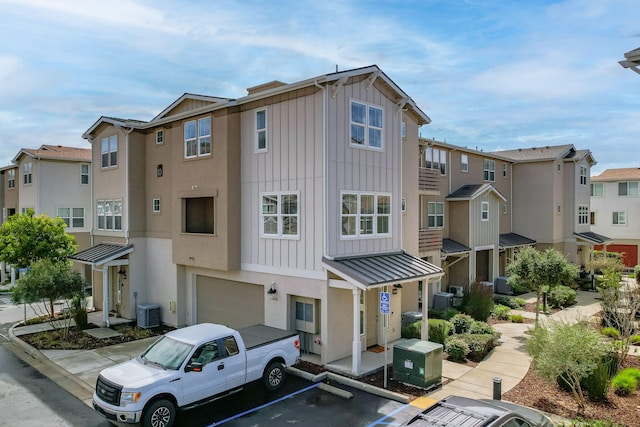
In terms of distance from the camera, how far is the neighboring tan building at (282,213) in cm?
1413

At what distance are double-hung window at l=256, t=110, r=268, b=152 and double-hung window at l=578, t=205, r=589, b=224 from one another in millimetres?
28370

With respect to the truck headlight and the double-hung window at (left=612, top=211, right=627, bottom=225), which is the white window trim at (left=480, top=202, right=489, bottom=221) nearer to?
the double-hung window at (left=612, top=211, right=627, bottom=225)

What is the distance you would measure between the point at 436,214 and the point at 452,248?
227cm

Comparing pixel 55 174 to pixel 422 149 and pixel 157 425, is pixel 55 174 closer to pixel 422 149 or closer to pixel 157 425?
pixel 422 149

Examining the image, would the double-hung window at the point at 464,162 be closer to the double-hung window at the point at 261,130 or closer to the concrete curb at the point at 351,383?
the double-hung window at the point at 261,130

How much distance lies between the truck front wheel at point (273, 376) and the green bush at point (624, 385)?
8894 mm

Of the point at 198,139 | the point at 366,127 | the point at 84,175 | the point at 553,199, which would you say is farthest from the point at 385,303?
the point at 84,175

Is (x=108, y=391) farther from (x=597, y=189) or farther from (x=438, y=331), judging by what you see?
(x=597, y=189)

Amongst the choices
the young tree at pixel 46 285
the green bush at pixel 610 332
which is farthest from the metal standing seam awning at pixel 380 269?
the young tree at pixel 46 285

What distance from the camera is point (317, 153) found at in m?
14.1

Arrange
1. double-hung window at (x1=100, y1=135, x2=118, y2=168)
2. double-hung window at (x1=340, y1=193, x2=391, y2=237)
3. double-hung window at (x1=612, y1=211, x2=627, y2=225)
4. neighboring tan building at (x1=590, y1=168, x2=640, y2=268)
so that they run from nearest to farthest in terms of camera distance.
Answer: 1. double-hung window at (x1=340, y1=193, x2=391, y2=237)
2. double-hung window at (x1=100, y1=135, x2=118, y2=168)
3. neighboring tan building at (x1=590, y1=168, x2=640, y2=268)
4. double-hung window at (x1=612, y1=211, x2=627, y2=225)

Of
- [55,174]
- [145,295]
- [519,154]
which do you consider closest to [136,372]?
[145,295]

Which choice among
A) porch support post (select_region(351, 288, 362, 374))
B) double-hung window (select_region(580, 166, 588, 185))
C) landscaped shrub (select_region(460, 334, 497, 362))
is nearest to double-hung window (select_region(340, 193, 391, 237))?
porch support post (select_region(351, 288, 362, 374))

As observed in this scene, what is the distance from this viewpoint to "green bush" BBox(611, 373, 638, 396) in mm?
11773
